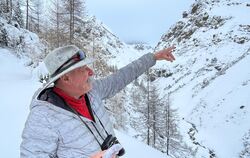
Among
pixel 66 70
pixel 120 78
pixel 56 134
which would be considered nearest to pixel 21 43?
pixel 120 78

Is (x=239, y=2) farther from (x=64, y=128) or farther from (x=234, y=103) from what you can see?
(x=64, y=128)

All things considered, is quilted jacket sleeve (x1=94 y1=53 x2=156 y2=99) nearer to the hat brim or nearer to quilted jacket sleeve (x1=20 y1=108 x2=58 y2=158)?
the hat brim

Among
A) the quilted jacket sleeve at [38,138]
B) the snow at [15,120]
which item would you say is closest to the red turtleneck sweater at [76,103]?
the quilted jacket sleeve at [38,138]

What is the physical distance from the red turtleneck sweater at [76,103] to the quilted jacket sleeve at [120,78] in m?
0.56

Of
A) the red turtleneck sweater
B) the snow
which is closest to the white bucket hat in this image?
the red turtleneck sweater

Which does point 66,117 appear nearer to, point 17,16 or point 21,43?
point 21,43

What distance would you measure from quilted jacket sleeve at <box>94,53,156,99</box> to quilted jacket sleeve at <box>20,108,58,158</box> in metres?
0.96

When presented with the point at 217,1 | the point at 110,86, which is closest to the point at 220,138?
the point at 110,86

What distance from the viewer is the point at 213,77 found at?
169ft

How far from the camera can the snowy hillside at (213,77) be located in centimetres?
3488

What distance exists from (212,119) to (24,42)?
75.3 ft

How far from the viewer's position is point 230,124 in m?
35.9

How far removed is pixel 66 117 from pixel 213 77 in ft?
167

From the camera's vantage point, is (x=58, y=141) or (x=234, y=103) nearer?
(x=58, y=141)
